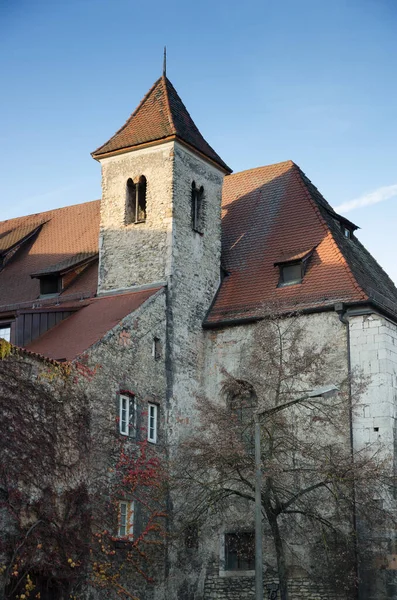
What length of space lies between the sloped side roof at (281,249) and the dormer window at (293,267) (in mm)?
162

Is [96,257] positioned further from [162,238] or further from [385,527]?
[385,527]

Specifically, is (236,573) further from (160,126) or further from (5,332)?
(160,126)

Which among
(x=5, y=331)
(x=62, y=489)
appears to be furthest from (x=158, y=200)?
(x=62, y=489)

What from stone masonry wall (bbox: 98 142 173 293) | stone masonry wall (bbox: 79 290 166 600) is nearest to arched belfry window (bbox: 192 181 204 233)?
stone masonry wall (bbox: 98 142 173 293)

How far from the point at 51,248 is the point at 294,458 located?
534 inches

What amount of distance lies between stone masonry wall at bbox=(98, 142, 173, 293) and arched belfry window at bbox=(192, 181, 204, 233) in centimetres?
131

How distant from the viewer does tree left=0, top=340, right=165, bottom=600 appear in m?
19.6

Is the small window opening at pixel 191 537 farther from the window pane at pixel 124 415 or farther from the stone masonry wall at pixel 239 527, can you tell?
the window pane at pixel 124 415

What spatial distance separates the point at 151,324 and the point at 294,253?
4901mm

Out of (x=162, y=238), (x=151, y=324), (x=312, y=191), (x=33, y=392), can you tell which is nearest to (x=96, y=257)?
(x=162, y=238)

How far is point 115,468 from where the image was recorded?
22.7 metres

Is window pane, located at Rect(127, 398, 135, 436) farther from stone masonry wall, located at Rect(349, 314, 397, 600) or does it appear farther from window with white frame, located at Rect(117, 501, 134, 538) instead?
stone masonry wall, located at Rect(349, 314, 397, 600)

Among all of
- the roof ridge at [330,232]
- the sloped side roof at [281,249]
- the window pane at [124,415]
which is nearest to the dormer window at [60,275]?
the sloped side roof at [281,249]

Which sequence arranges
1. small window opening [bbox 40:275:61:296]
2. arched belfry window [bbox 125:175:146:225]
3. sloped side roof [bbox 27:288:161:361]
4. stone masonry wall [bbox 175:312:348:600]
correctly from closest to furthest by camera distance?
sloped side roof [bbox 27:288:161:361] → stone masonry wall [bbox 175:312:348:600] → arched belfry window [bbox 125:175:146:225] → small window opening [bbox 40:275:61:296]
